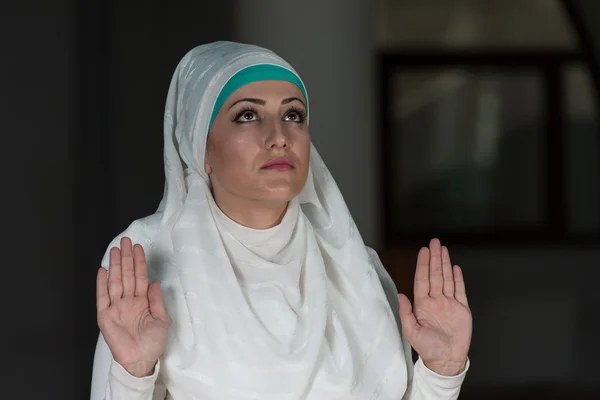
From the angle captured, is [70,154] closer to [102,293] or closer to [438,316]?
[102,293]

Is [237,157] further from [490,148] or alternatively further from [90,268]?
[490,148]

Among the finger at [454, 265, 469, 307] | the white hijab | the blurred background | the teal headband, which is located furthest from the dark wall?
the finger at [454, 265, 469, 307]

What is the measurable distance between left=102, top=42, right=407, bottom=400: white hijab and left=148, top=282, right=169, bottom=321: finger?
0.09 m

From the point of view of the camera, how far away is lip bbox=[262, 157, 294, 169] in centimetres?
197

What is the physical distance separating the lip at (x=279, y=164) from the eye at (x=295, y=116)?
0.11 m

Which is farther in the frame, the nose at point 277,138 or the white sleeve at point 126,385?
the nose at point 277,138

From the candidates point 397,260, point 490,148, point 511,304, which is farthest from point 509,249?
point 397,260

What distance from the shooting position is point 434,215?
6805 millimetres

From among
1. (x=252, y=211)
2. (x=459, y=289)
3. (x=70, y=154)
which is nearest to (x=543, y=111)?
(x=70, y=154)

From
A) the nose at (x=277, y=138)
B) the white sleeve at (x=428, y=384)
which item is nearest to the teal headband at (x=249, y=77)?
the nose at (x=277, y=138)

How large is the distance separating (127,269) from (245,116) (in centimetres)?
41

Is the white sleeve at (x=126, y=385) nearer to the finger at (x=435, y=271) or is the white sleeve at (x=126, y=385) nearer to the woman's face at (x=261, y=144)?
the woman's face at (x=261, y=144)

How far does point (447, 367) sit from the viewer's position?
2.02 meters

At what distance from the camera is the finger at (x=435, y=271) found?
205cm
